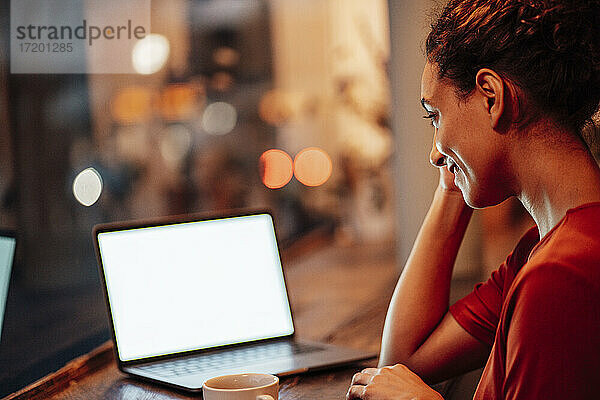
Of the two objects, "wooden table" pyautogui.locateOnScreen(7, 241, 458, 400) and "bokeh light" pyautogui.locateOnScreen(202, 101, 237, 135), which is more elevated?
"bokeh light" pyautogui.locateOnScreen(202, 101, 237, 135)

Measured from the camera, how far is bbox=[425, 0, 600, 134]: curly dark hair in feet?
2.53

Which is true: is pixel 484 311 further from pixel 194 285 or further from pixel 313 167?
pixel 313 167

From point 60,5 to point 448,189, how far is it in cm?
73

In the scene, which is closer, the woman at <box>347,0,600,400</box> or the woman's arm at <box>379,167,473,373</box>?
the woman at <box>347,0,600,400</box>

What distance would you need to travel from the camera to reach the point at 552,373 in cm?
65

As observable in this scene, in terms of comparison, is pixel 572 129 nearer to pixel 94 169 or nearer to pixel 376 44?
pixel 94 169

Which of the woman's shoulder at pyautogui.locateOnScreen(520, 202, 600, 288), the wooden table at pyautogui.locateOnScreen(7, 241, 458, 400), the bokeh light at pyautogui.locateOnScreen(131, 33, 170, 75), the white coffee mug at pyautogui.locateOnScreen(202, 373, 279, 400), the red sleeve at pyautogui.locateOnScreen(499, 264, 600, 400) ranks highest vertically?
the bokeh light at pyautogui.locateOnScreen(131, 33, 170, 75)

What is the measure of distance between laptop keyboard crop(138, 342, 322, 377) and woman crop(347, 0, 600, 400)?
0.84 feet

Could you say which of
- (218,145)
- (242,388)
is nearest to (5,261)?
(242,388)

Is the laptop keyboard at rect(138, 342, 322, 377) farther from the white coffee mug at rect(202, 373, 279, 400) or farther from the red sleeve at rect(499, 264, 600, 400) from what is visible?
the red sleeve at rect(499, 264, 600, 400)

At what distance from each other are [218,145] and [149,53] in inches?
58.0

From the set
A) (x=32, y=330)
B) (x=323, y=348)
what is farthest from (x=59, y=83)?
(x=323, y=348)

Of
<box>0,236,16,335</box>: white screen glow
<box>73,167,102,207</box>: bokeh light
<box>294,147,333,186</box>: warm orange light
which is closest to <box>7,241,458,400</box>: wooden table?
<box>0,236,16,335</box>: white screen glow

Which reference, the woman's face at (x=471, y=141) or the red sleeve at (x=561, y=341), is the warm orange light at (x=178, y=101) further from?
the red sleeve at (x=561, y=341)
